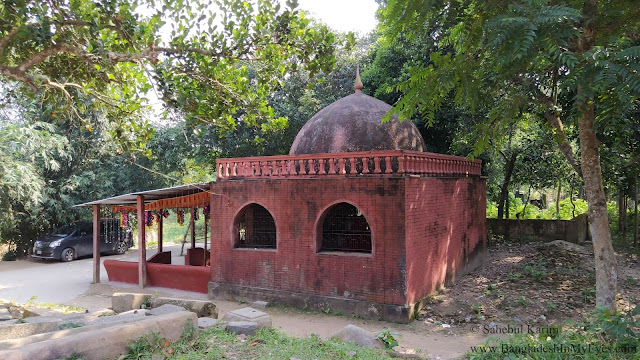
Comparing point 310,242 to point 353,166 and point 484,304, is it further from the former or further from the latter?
point 484,304

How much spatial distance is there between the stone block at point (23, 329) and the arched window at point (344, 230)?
17.6ft

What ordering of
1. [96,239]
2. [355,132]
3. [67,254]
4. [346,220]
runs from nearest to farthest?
[346,220]
[355,132]
[96,239]
[67,254]

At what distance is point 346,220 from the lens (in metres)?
9.75

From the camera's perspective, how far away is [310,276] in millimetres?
8992

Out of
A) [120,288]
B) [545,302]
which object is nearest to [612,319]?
[545,302]

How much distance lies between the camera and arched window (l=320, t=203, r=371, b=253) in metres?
9.48

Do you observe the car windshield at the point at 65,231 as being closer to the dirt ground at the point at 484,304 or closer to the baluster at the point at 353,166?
the dirt ground at the point at 484,304

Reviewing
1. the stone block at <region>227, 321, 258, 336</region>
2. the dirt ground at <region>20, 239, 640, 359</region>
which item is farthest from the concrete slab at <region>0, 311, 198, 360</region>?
the dirt ground at <region>20, 239, 640, 359</region>

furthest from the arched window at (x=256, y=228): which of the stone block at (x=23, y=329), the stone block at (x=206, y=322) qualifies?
the stone block at (x=23, y=329)

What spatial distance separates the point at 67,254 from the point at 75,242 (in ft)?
1.81

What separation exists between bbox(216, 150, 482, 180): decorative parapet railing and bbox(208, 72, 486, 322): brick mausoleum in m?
0.02

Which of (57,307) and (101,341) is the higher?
(101,341)

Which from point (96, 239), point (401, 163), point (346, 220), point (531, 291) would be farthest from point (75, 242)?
point (531, 291)

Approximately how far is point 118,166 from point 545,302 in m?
17.5
